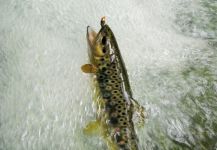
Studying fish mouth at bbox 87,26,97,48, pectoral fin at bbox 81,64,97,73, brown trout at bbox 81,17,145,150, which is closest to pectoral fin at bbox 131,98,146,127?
brown trout at bbox 81,17,145,150

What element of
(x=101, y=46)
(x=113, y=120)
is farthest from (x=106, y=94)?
(x=101, y=46)

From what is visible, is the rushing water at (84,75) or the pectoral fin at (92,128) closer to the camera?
the pectoral fin at (92,128)

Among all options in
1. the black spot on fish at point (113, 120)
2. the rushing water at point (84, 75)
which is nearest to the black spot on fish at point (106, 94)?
the black spot on fish at point (113, 120)

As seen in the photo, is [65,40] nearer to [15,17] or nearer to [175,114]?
[15,17]

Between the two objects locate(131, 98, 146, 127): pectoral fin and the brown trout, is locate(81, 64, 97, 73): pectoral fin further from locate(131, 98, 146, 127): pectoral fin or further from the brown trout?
locate(131, 98, 146, 127): pectoral fin

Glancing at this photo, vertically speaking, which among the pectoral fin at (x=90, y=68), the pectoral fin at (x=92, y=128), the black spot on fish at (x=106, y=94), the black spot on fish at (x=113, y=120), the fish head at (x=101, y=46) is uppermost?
the fish head at (x=101, y=46)

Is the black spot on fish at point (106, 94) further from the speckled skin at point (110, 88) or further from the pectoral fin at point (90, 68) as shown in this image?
the pectoral fin at point (90, 68)

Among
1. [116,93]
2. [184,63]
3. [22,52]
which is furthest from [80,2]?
[116,93]
